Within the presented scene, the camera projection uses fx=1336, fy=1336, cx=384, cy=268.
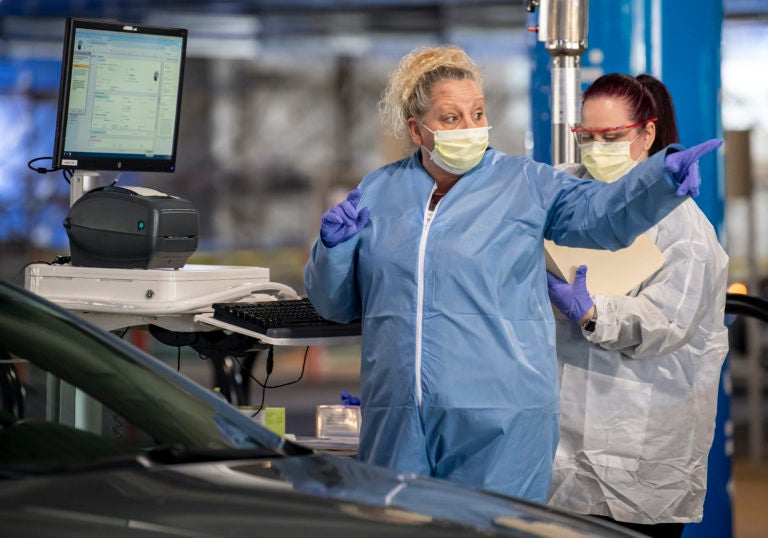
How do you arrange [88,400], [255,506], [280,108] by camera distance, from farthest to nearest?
[280,108]
[88,400]
[255,506]

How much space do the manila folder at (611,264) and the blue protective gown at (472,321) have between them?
1.06 feet

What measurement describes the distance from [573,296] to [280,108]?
11.1 m

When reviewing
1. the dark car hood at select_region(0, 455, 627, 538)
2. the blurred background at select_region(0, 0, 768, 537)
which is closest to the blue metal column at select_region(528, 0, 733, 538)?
the dark car hood at select_region(0, 455, 627, 538)

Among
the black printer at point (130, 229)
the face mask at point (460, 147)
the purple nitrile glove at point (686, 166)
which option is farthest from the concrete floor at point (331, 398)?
the purple nitrile glove at point (686, 166)

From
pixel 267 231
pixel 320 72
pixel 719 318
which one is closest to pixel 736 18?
pixel 320 72

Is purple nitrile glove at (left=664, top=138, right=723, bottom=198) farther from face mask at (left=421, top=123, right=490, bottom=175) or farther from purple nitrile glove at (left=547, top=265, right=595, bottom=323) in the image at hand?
purple nitrile glove at (left=547, top=265, right=595, bottom=323)

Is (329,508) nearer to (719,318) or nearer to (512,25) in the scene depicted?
(719,318)

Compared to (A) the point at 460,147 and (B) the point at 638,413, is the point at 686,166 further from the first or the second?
(B) the point at 638,413

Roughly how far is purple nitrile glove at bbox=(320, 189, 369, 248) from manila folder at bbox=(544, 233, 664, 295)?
0.54 metres

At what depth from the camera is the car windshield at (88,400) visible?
69.8 inches

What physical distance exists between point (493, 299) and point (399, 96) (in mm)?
487

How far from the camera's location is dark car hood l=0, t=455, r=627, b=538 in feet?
4.98

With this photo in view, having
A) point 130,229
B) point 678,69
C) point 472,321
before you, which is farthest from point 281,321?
point 678,69

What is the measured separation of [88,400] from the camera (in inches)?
75.1
